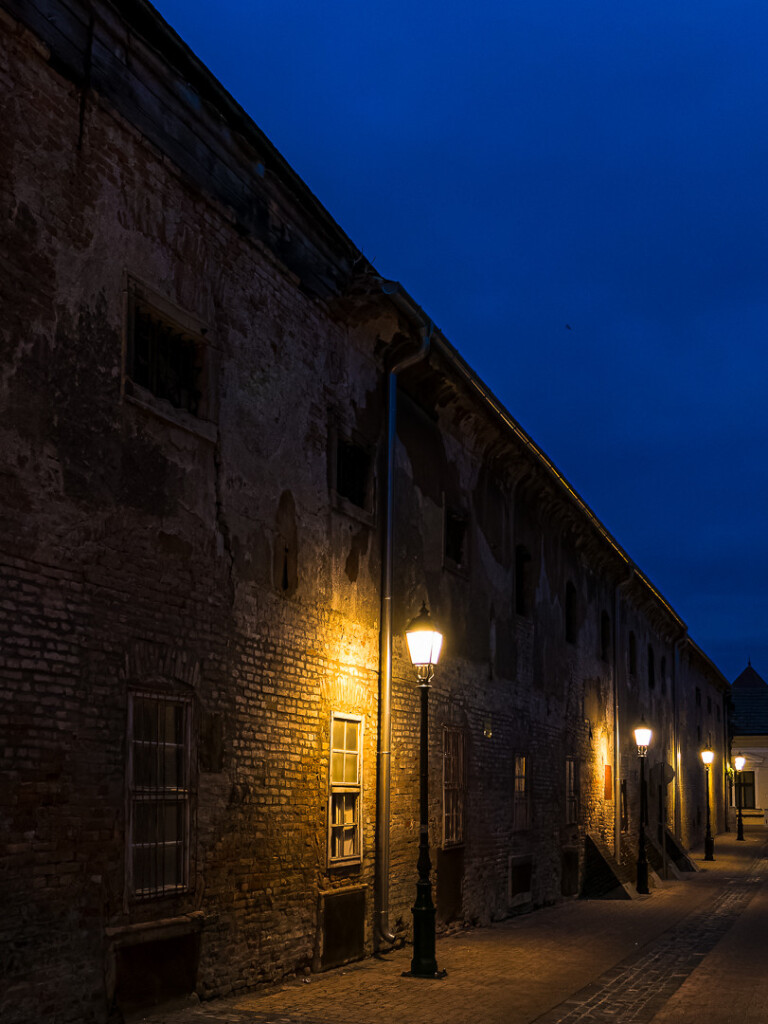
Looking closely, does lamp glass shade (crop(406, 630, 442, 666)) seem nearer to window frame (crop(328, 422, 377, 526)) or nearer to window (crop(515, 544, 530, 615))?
window frame (crop(328, 422, 377, 526))

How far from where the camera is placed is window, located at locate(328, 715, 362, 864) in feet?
39.2

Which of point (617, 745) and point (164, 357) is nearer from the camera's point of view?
point (164, 357)

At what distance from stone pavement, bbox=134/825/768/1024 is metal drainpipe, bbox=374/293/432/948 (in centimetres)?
61

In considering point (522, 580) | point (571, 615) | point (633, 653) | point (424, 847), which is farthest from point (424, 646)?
point (633, 653)

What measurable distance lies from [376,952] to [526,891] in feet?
21.4

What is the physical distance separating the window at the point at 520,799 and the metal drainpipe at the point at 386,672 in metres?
5.80

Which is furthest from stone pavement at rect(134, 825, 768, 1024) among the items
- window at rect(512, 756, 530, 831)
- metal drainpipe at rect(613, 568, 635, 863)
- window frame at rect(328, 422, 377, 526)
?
metal drainpipe at rect(613, 568, 635, 863)

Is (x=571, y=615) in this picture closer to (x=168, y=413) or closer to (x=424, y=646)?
(x=424, y=646)

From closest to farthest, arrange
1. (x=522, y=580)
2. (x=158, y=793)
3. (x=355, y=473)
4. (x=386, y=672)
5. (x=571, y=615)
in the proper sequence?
(x=158, y=793), (x=355, y=473), (x=386, y=672), (x=522, y=580), (x=571, y=615)

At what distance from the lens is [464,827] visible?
15.9m

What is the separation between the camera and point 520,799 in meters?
18.7

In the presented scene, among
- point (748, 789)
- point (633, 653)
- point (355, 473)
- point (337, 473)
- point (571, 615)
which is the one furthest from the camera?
point (748, 789)

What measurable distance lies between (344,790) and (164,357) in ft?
16.0

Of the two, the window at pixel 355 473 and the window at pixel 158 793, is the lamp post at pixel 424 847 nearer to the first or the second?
the window at pixel 355 473
